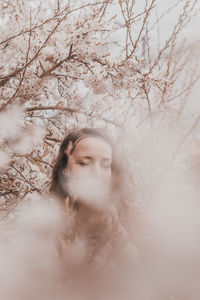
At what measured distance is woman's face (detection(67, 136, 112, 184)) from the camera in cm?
74

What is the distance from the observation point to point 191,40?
1.09 m

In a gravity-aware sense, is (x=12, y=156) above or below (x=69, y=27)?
below

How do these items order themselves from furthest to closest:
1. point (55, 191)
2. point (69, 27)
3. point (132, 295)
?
point (69, 27), point (55, 191), point (132, 295)

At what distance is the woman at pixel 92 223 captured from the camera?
2.08 ft

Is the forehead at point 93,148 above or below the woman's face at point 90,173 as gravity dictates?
above

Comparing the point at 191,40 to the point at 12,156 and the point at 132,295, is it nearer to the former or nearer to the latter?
the point at 132,295

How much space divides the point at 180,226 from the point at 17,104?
37.8 inches

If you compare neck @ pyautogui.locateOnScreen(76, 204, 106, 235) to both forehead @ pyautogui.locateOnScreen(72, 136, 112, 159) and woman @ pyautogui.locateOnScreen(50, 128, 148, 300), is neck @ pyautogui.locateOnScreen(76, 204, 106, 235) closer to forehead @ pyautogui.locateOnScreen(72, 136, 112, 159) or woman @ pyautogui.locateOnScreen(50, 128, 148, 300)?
woman @ pyautogui.locateOnScreen(50, 128, 148, 300)

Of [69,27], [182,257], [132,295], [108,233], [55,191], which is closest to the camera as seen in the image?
[132,295]

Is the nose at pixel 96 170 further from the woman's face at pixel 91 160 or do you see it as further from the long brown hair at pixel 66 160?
the long brown hair at pixel 66 160

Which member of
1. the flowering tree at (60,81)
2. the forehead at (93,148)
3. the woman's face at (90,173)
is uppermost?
the flowering tree at (60,81)

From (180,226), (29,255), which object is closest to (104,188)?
(29,255)

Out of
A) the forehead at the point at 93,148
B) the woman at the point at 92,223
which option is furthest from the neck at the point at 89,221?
the forehead at the point at 93,148

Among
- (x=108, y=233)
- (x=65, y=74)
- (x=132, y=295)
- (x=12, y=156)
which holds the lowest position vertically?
(x=132, y=295)
